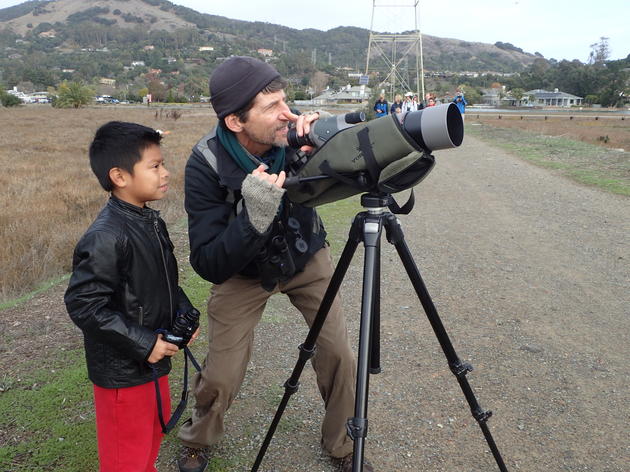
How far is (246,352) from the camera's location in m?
2.38

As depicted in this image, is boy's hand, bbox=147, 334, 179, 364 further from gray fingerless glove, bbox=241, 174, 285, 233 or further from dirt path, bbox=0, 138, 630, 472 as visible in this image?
dirt path, bbox=0, 138, 630, 472

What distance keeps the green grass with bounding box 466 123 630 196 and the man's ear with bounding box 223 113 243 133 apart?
9031 mm

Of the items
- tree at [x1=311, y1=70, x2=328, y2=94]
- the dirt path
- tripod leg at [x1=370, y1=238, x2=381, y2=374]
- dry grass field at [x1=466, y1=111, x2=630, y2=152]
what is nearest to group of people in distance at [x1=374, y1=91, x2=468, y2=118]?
the dirt path

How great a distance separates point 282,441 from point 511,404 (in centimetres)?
143

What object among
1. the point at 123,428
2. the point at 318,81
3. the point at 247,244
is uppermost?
the point at 318,81

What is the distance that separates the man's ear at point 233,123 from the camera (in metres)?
2.13

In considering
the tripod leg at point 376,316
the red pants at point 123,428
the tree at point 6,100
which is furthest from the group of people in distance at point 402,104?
the tree at point 6,100

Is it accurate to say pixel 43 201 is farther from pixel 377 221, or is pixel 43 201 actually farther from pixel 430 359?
pixel 377 221

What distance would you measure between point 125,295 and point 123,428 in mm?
520

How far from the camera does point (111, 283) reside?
188 cm

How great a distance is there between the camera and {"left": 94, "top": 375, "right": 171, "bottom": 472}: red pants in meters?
1.96

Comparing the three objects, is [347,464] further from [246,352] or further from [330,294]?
[330,294]

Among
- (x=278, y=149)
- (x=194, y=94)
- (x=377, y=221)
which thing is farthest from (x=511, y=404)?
(x=194, y=94)

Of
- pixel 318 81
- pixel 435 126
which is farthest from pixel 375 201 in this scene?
pixel 318 81
